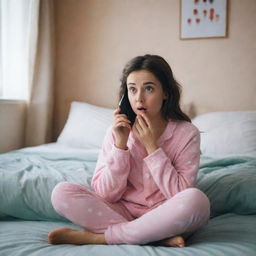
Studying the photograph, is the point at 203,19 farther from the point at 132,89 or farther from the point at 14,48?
the point at 132,89

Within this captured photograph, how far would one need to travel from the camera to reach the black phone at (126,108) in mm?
1297

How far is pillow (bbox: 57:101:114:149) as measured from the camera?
262cm

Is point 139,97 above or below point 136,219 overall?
above

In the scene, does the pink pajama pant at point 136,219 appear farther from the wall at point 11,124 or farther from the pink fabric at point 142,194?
the wall at point 11,124

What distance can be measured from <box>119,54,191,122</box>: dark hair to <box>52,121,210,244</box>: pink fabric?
56 millimetres

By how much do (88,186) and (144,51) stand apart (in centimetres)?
182

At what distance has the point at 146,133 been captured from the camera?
1175mm

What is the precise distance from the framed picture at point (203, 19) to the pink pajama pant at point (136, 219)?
204 centimetres

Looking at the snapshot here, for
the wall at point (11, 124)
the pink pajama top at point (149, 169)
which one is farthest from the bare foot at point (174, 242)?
the wall at point (11, 124)

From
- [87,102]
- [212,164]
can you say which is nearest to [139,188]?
[212,164]

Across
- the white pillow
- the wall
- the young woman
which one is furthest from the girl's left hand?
the wall

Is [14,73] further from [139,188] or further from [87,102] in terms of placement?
[139,188]

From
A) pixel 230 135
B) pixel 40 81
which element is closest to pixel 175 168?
pixel 230 135

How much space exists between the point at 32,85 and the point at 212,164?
5.69 feet
